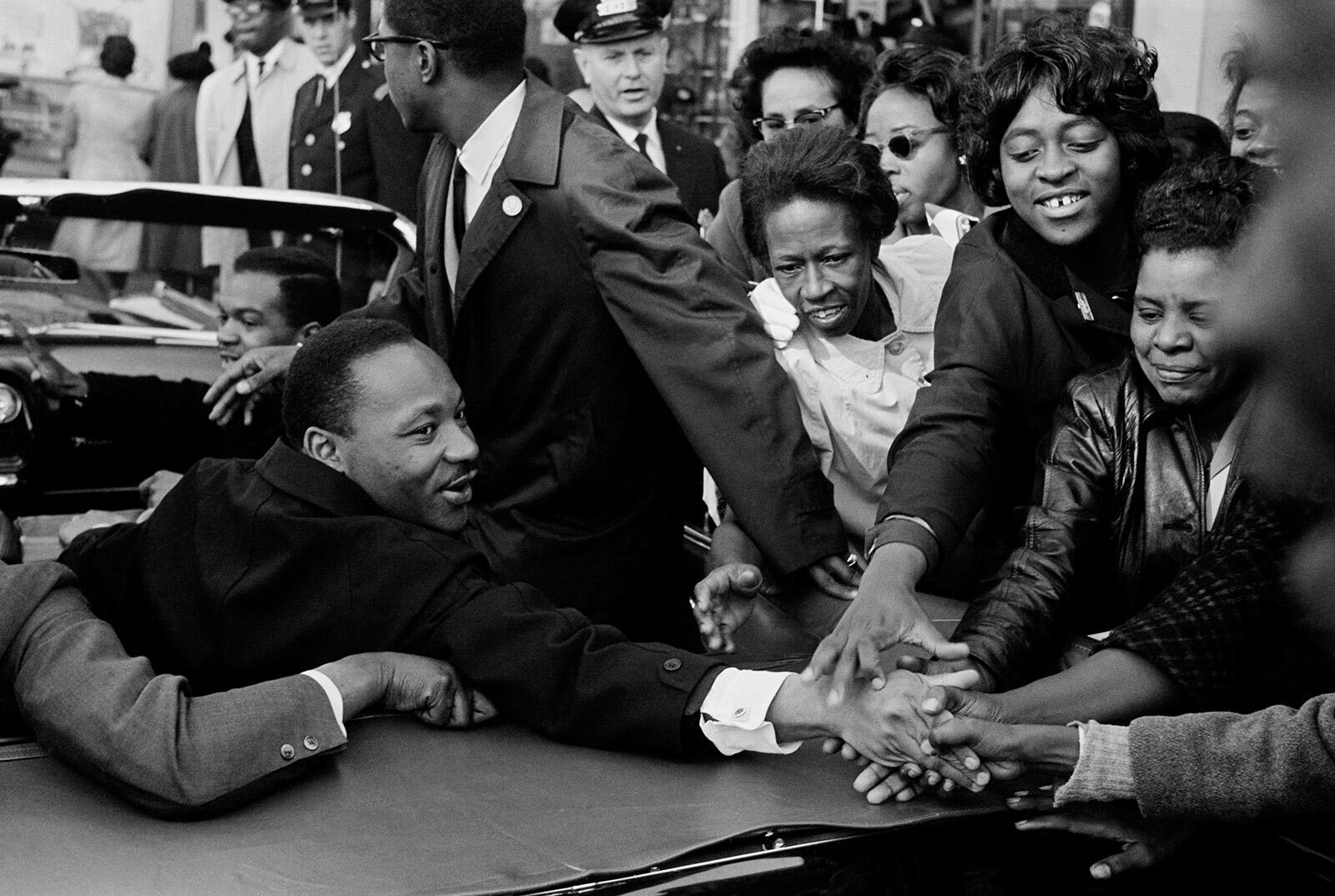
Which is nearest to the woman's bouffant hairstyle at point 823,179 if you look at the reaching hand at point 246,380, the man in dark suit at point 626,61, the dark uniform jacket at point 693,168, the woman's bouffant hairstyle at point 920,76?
the woman's bouffant hairstyle at point 920,76

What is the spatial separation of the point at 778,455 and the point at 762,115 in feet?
6.24

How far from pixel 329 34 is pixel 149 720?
5150 mm

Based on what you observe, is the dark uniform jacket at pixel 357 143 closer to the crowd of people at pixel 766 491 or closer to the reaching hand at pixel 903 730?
the crowd of people at pixel 766 491

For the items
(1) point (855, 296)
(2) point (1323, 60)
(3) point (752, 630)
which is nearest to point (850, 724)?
(3) point (752, 630)

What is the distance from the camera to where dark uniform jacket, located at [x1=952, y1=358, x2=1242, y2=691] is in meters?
2.66

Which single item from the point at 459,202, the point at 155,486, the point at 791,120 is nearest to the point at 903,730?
the point at 459,202

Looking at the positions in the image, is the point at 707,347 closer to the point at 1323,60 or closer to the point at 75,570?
the point at 75,570

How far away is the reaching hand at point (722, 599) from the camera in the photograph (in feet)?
9.71

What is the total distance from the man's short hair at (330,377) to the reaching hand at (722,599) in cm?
72

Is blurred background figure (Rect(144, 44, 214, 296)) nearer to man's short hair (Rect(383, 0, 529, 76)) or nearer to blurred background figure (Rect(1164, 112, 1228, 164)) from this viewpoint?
man's short hair (Rect(383, 0, 529, 76))

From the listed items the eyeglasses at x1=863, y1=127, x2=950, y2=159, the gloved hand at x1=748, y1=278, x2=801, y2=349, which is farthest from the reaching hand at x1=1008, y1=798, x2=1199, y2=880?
the eyeglasses at x1=863, y1=127, x2=950, y2=159

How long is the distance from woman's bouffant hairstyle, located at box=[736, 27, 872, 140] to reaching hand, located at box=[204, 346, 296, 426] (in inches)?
64.9

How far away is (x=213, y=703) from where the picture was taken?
7.79 ft

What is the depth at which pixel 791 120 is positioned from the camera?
186 inches
